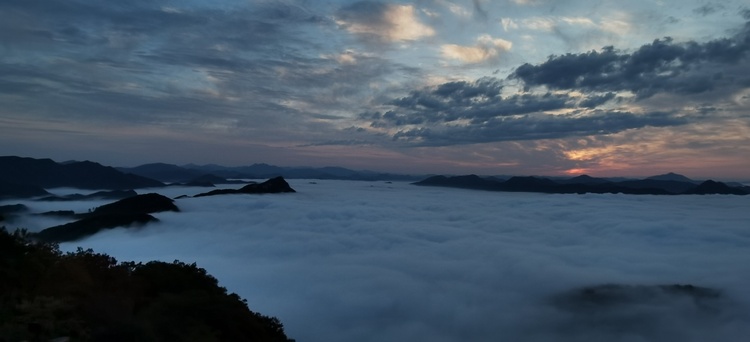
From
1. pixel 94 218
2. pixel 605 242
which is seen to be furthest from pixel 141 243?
pixel 605 242

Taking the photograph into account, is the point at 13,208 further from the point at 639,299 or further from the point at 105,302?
the point at 639,299

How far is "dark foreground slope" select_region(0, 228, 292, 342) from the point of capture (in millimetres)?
13141

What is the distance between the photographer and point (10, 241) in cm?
1950

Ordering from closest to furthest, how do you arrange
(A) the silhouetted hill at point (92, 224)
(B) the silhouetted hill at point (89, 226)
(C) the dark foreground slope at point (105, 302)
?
(C) the dark foreground slope at point (105, 302), (A) the silhouetted hill at point (92, 224), (B) the silhouetted hill at point (89, 226)

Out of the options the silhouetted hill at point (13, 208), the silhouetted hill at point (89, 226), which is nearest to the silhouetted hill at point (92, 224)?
the silhouetted hill at point (89, 226)

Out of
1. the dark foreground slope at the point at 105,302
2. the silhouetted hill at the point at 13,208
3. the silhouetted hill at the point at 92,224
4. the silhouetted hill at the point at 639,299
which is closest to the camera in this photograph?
the dark foreground slope at the point at 105,302

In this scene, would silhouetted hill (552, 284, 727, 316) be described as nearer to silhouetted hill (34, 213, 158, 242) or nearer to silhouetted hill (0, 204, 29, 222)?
silhouetted hill (34, 213, 158, 242)

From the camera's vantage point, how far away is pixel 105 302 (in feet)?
52.4

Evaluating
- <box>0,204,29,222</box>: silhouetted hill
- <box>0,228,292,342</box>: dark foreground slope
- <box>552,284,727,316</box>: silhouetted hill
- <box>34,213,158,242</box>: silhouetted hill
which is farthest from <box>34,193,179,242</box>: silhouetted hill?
<box>552,284,727,316</box>: silhouetted hill

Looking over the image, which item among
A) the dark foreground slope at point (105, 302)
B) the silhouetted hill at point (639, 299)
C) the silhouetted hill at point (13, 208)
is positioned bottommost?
the silhouetted hill at point (639, 299)

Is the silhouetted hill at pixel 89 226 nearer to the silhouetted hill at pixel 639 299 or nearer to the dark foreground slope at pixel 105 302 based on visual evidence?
the dark foreground slope at pixel 105 302

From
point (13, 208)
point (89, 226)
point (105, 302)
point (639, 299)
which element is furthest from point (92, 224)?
point (639, 299)

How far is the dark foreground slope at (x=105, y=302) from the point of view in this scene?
517 inches

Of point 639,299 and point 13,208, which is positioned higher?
point 13,208
